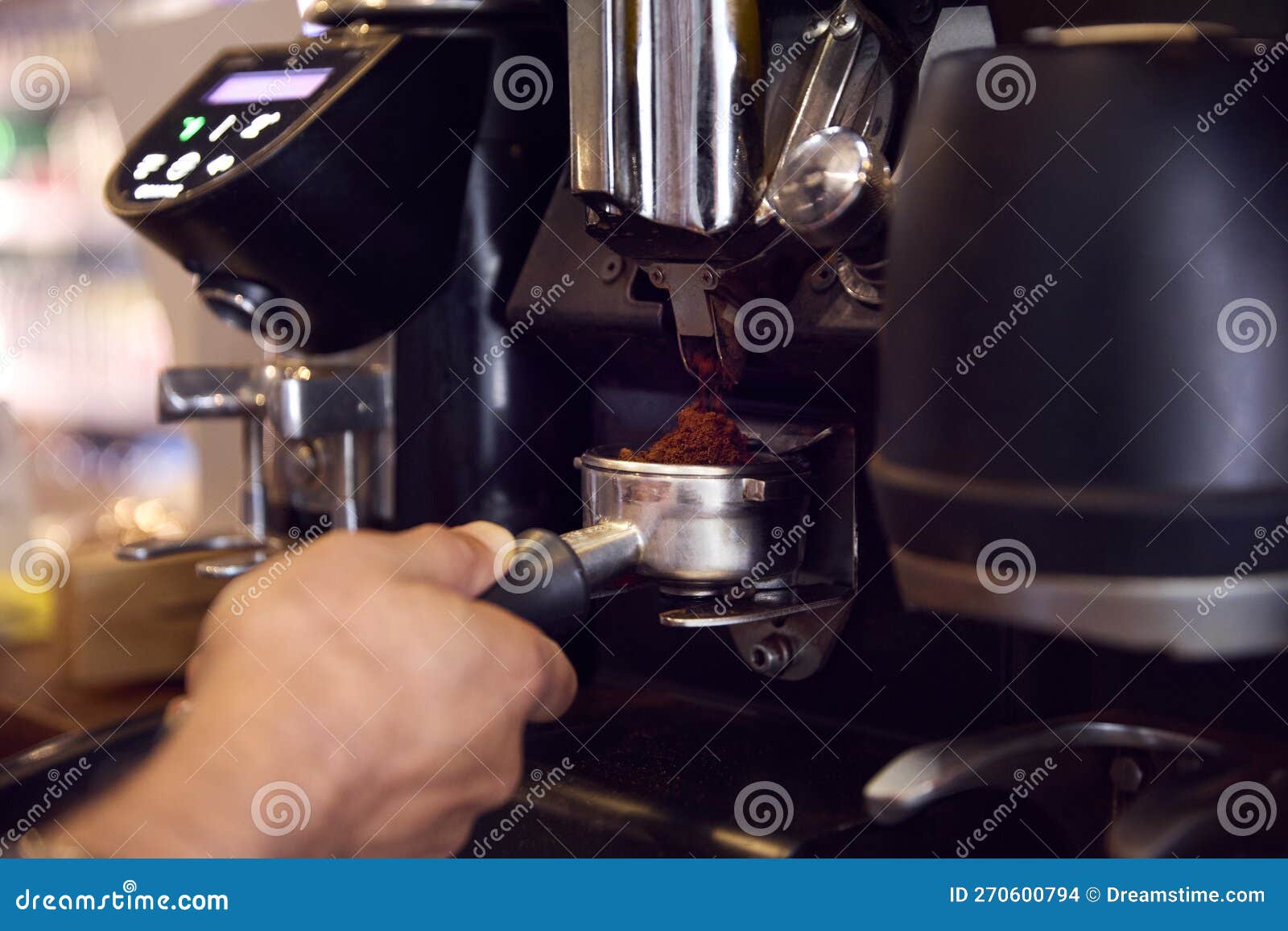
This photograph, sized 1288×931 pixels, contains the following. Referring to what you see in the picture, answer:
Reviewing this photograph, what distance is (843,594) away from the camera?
0.76 m

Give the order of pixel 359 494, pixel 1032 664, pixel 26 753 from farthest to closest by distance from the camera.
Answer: pixel 359 494
pixel 26 753
pixel 1032 664

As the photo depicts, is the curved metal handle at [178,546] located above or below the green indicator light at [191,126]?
below

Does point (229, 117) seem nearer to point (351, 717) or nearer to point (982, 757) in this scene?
point (351, 717)

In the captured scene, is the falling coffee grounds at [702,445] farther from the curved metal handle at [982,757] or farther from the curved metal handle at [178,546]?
the curved metal handle at [178,546]

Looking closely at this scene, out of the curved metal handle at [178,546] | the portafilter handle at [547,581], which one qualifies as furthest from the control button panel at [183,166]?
the portafilter handle at [547,581]

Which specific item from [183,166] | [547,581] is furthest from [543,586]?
[183,166]

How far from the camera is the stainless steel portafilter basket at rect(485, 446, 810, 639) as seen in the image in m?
0.69

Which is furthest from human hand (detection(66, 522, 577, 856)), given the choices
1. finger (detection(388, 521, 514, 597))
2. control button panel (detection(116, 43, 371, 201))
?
control button panel (detection(116, 43, 371, 201))

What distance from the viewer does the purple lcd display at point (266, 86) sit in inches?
34.9

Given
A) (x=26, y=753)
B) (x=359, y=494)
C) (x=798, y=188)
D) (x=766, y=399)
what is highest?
(x=798, y=188)

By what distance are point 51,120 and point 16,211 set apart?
0.78ft

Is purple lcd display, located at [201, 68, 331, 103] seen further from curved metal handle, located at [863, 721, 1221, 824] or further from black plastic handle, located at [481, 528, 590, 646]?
curved metal handle, located at [863, 721, 1221, 824]

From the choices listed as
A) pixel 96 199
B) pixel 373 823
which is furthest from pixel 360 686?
pixel 96 199

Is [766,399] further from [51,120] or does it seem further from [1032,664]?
[51,120]
